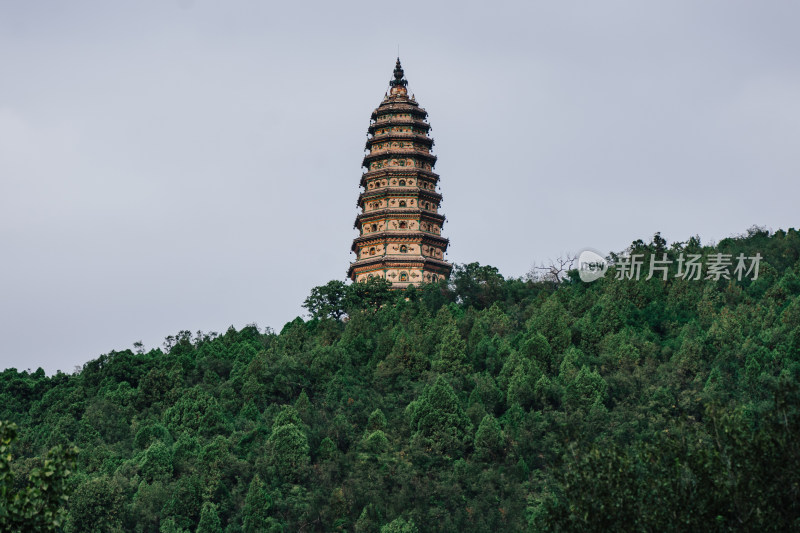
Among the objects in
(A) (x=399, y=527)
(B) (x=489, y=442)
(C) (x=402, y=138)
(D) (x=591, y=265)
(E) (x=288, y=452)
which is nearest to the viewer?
(A) (x=399, y=527)

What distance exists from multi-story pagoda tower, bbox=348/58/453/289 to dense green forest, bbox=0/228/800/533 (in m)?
6.93

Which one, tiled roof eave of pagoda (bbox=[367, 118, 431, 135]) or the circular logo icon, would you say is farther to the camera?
tiled roof eave of pagoda (bbox=[367, 118, 431, 135])

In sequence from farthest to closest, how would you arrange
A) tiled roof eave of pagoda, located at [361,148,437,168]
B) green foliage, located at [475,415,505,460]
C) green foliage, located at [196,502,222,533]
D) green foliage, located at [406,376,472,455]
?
tiled roof eave of pagoda, located at [361,148,437,168] < green foliage, located at [406,376,472,455] < green foliage, located at [475,415,505,460] < green foliage, located at [196,502,222,533]

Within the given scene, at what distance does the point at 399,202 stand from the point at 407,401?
27024mm

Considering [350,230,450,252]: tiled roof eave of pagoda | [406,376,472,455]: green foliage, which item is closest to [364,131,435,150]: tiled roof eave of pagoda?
[350,230,450,252]: tiled roof eave of pagoda

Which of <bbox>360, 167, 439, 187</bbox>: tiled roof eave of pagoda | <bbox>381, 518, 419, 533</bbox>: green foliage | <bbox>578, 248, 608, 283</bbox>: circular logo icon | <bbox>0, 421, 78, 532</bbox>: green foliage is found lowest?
<bbox>381, 518, 419, 533</bbox>: green foliage

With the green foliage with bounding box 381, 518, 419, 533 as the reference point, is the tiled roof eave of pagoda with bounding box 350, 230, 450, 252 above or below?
above

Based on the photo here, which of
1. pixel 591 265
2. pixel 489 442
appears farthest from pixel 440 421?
pixel 591 265

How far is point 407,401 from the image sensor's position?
171 ft

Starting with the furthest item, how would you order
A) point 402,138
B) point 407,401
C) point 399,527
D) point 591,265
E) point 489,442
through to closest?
point 402,138 < point 591,265 < point 407,401 < point 489,442 < point 399,527

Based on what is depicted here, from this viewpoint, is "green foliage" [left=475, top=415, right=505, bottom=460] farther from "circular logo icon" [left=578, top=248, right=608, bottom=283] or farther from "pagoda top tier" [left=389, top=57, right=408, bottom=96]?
"pagoda top tier" [left=389, top=57, right=408, bottom=96]

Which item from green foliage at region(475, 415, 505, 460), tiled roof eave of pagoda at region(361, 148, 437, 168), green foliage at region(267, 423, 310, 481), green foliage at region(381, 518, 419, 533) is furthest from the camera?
tiled roof eave of pagoda at region(361, 148, 437, 168)

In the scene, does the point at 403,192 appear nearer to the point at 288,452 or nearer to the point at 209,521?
the point at 288,452

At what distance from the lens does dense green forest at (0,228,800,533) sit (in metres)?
42.9
